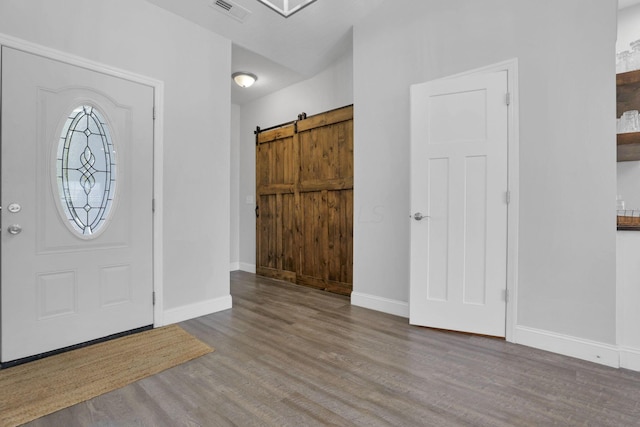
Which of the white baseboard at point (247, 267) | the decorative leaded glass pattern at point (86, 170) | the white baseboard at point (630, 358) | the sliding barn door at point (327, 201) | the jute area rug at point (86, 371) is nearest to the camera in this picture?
the jute area rug at point (86, 371)

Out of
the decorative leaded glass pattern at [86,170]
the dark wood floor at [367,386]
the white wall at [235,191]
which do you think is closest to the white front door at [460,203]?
the dark wood floor at [367,386]

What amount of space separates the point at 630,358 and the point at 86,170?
4.11 m

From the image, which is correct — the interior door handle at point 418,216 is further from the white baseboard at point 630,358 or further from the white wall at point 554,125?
the white baseboard at point 630,358

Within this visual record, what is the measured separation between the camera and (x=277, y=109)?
16.2ft

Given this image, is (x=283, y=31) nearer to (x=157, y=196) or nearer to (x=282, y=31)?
(x=282, y=31)

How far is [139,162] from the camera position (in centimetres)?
275

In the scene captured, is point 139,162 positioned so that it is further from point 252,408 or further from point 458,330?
point 458,330

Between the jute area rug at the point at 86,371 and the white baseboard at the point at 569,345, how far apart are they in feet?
7.89

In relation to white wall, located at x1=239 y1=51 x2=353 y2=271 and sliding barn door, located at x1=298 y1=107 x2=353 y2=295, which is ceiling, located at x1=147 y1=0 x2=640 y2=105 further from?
sliding barn door, located at x1=298 y1=107 x2=353 y2=295

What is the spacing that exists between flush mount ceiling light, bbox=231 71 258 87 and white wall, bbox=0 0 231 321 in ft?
2.96

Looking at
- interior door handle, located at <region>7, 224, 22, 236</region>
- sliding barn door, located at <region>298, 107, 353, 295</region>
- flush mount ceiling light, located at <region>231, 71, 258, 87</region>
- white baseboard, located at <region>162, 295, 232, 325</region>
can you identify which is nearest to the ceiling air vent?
flush mount ceiling light, located at <region>231, 71, 258, 87</region>

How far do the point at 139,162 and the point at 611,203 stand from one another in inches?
142

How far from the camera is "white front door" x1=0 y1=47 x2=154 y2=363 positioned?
7.06 feet

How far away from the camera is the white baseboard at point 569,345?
6.94 feet
